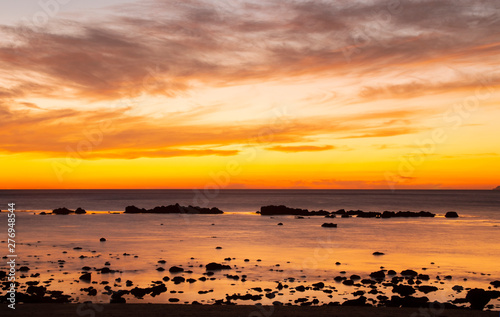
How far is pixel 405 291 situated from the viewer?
25.6 m

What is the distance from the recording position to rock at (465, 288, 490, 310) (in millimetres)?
22234

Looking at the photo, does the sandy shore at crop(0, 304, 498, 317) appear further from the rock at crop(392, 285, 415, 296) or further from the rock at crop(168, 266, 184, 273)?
the rock at crop(168, 266, 184, 273)

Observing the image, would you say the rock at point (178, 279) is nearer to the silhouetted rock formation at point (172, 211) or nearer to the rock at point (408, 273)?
the rock at point (408, 273)

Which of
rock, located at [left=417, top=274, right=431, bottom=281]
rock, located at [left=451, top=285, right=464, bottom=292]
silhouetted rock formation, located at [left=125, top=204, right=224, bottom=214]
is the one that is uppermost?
rock, located at [left=451, top=285, right=464, bottom=292]

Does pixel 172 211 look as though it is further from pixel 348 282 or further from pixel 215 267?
pixel 348 282

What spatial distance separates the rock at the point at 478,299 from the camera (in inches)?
875

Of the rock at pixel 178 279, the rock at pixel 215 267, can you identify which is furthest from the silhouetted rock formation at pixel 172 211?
the rock at pixel 178 279

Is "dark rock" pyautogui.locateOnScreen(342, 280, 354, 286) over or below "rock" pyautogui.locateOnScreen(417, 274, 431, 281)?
below

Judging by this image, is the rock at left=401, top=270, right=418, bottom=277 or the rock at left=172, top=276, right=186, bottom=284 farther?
the rock at left=401, top=270, right=418, bottom=277

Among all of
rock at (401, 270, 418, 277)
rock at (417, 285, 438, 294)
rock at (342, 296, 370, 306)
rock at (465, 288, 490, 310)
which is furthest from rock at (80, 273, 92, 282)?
rock at (465, 288, 490, 310)

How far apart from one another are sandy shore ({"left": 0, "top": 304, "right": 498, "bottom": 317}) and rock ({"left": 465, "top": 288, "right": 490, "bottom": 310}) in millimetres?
2923

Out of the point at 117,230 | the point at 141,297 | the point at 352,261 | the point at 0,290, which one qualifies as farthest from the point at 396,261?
the point at 117,230

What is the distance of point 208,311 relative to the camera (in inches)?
760

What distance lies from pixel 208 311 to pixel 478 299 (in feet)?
45.8
